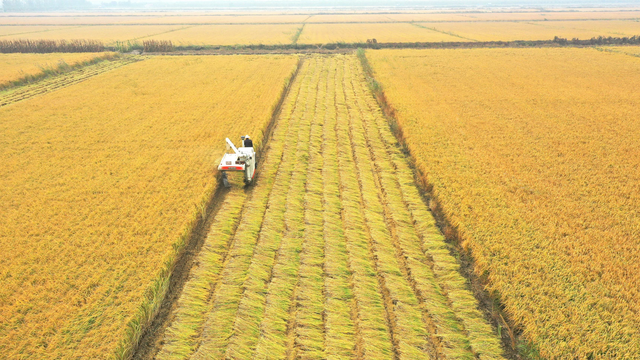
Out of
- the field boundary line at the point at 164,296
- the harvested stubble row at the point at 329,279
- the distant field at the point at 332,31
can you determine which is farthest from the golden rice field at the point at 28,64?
the harvested stubble row at the point at 329,279

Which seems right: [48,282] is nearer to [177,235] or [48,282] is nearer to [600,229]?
[177,235]

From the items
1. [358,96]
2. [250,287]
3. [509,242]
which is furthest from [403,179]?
[358,96]

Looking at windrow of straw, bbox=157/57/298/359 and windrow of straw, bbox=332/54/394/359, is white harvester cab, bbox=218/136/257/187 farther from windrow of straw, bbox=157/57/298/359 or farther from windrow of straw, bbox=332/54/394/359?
windrow of straw, bbox=332/54/394/359

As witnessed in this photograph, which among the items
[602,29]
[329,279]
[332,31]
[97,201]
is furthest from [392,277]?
[602,29]

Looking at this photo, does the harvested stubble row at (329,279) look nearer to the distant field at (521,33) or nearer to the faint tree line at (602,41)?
the faint tree line at (602,41)

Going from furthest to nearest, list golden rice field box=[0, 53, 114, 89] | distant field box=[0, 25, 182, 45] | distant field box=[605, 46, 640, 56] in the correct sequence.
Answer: distant field box=[0, 25, 182, 45] < distant field box=[605, 46, 640, 56] < golden rice field box=[0, 53, 114, 89]

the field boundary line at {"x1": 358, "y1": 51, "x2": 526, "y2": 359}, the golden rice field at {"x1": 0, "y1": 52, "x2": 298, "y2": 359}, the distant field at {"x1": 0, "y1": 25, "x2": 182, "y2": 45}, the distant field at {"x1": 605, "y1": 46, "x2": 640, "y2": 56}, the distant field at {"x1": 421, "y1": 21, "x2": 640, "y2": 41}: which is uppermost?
the distant field at {"x1": 0, "y1": 25, "x2": 182, "y2": 45}

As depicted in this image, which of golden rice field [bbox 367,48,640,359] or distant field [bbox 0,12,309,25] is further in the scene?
distant field [bbox 0,12,309,25]

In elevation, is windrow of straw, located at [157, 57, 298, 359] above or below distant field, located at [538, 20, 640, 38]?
below

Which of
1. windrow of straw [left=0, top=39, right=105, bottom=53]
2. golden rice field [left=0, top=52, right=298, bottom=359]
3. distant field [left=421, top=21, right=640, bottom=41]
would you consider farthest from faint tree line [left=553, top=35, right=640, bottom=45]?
windrow of straw [left=0, top=39, right=105, bottom=53]
